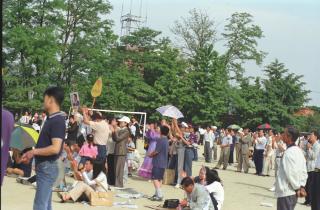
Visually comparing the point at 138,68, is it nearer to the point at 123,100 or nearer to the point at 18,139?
the point at 123,100

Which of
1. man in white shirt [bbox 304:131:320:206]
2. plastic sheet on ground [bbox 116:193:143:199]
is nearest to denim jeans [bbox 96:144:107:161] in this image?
plastic sheet on ground [bbox 116:193:143:199]

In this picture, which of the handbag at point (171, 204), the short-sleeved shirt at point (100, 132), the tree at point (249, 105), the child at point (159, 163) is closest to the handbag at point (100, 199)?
the handbag at point (171, 204)

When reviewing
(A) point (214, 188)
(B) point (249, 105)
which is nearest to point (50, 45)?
(B) point (249, 105)

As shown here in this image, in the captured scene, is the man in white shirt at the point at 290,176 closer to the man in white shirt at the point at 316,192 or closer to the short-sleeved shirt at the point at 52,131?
the short-sleeved shirt at the point at 52,131

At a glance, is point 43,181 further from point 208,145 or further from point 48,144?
point 208,145

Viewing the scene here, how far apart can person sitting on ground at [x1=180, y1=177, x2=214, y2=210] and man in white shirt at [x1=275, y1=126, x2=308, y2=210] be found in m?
1.52

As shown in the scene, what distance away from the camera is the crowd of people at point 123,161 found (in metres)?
5.99

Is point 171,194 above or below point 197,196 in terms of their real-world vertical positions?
below

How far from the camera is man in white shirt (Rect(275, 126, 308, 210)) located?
25.0ft

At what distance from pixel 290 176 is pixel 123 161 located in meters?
7.21

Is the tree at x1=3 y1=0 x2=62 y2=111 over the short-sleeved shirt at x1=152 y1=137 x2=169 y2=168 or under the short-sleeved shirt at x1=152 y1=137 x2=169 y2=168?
over

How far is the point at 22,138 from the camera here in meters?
11.4

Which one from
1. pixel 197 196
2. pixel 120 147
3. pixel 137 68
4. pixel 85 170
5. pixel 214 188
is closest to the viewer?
pixel 197 196

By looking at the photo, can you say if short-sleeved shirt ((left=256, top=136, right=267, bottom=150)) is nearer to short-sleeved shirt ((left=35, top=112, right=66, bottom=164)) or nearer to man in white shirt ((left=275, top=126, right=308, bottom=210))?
man in white shirt ((left=275, top=126, right=308, bottom=210))
